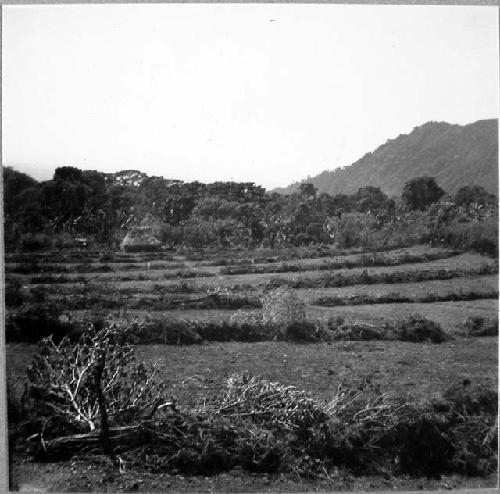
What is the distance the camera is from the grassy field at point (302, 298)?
563 centimetres

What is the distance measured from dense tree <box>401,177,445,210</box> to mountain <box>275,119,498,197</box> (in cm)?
12

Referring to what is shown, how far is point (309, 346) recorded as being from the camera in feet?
19.2

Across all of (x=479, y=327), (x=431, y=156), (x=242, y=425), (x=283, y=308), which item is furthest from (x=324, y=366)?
(x=431, y=156)

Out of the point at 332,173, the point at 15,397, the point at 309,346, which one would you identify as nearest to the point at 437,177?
the point at 332,173

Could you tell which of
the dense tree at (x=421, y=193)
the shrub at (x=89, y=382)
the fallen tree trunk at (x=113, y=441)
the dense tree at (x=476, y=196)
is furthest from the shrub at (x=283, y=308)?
the dense tree at (x=476, y=196)

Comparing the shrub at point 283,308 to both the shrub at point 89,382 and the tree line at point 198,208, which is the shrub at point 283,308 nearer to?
the tree line at point 198,208

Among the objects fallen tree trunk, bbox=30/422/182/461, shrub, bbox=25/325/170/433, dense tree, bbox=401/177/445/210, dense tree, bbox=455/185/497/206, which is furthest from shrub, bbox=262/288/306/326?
dense tree, bbox=455/185/497/206

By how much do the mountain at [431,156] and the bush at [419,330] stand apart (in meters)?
1.45

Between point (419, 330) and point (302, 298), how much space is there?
133 centimetres

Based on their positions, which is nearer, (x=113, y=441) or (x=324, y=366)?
(x=113, y=441)

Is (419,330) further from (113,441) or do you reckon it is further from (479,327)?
(113,441)

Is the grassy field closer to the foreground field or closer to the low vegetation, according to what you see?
the foreground field

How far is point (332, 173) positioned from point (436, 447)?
3.04 meters

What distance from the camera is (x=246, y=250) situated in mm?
Answer: 6152
